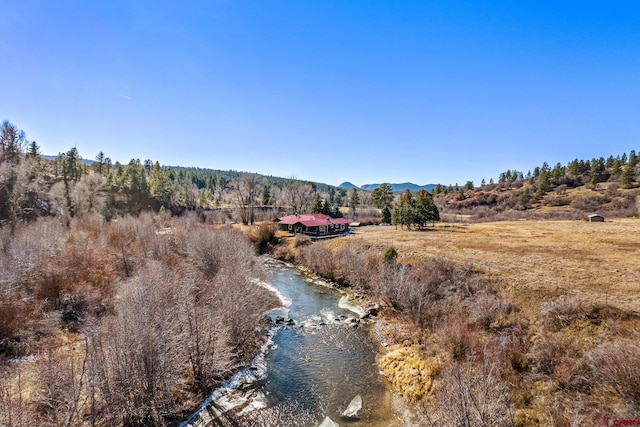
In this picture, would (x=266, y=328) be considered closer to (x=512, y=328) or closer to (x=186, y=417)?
(x=186, y=417)

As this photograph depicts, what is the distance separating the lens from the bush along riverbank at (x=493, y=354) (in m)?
11.9

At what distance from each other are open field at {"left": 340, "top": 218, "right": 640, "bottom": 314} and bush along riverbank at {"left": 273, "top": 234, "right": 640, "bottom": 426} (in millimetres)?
1339

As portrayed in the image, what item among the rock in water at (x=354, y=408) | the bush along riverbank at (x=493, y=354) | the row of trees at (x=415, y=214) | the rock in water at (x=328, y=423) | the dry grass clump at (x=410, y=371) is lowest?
the rock in water at (x=354, y=408)

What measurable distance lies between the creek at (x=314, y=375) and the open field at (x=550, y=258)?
11.7 meters

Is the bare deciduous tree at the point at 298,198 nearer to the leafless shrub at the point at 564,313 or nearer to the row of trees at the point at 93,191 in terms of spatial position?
the row of trees at the point at 93,191

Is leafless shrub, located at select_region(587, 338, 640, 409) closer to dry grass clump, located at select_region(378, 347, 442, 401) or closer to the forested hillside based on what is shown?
dry grass clump, located at select_region(378, 347, 442, 401)

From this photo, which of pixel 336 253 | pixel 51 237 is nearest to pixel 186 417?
pixel 51 237

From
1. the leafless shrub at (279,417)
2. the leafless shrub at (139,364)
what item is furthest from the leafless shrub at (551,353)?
the leafless shrub at (139,364)

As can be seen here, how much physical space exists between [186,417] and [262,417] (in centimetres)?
344

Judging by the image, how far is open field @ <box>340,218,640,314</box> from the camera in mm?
21266

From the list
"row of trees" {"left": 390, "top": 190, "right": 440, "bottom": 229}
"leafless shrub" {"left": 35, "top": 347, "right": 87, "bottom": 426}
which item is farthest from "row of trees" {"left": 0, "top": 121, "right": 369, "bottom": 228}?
"leafless shrub" {"left": 35, "top": 347, "right": 87, "bottom": 426}

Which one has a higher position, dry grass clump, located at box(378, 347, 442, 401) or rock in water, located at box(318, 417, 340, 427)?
dry grass clump, located at box(378, 347, 442, 401)

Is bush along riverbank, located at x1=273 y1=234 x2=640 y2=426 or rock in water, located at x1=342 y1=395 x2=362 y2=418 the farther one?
rock in water, located at x1=342 y1=395 x2=362 y2=418

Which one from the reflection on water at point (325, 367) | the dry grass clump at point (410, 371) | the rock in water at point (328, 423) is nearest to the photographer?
the rock in water at point (328, 423)
